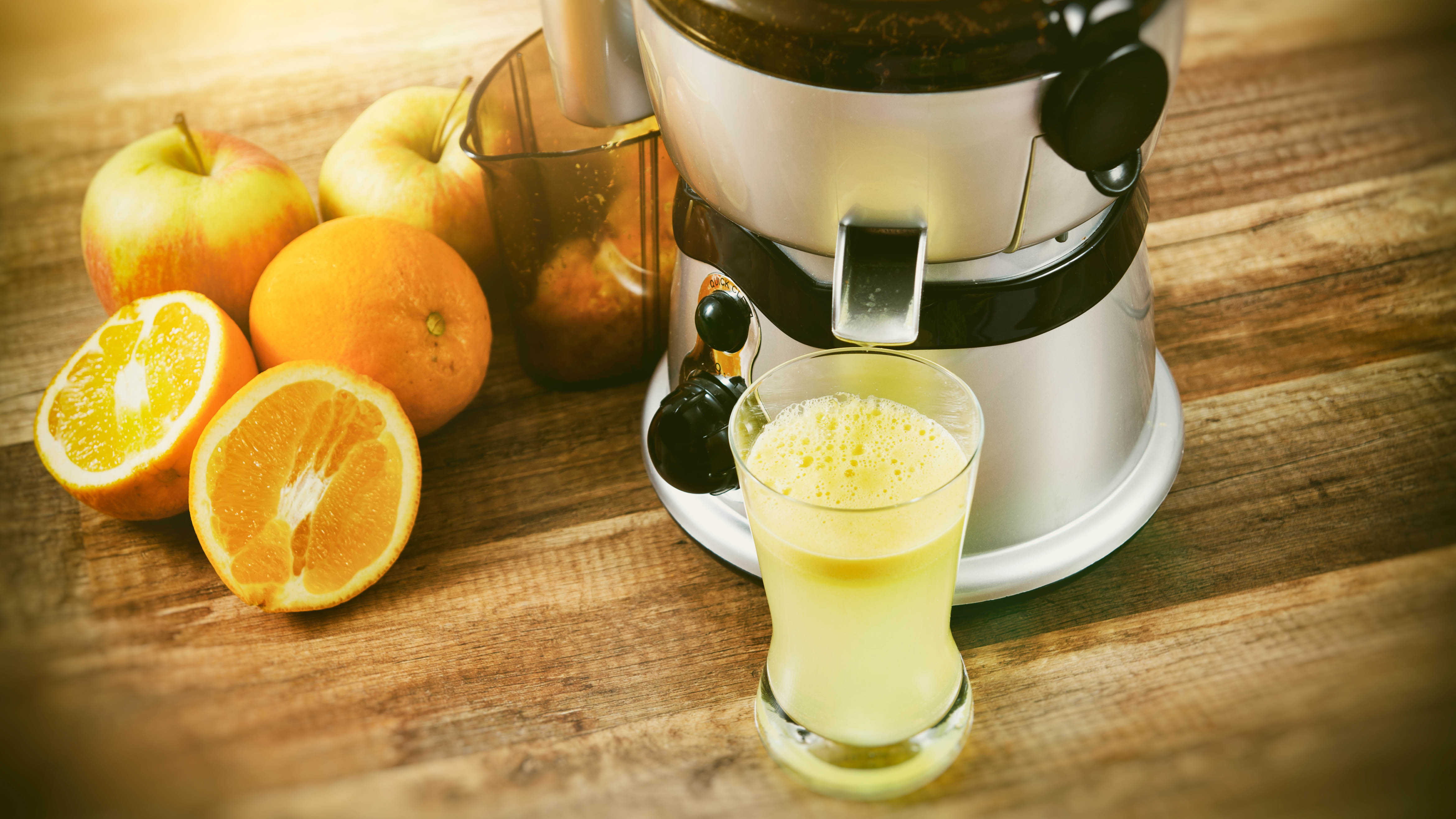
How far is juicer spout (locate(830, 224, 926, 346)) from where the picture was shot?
1.68 ft

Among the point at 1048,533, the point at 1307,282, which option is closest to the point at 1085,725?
the point at 1048,533

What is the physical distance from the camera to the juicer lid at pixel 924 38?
1.51ft

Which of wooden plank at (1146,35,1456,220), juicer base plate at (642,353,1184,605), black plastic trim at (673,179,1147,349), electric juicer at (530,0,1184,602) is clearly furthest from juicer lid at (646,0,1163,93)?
wooden plank at (1146,35,1456,220)

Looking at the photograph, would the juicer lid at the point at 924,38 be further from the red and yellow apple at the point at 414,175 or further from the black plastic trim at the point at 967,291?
the red and yellow apple at the point at 414,175

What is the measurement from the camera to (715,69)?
0.51 metres

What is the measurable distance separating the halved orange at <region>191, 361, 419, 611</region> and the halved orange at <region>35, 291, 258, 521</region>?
0.03m

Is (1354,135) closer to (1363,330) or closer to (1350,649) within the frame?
(1363,330)

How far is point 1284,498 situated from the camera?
0.72 m

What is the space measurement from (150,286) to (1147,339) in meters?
0.68

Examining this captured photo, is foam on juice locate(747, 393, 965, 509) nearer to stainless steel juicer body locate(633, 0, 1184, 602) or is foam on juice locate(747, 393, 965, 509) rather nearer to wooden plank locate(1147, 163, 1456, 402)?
stainless steel juicer body locate(633, 0, 1184, 602)

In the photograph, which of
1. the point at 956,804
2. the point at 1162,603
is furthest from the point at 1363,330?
the point at 956,804

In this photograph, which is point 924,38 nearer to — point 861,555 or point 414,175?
point 861,555

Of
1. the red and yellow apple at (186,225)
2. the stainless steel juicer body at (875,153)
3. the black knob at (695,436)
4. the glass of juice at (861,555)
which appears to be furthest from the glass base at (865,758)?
the red and yellow apple at (186,225)

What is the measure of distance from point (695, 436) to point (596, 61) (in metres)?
0.24
